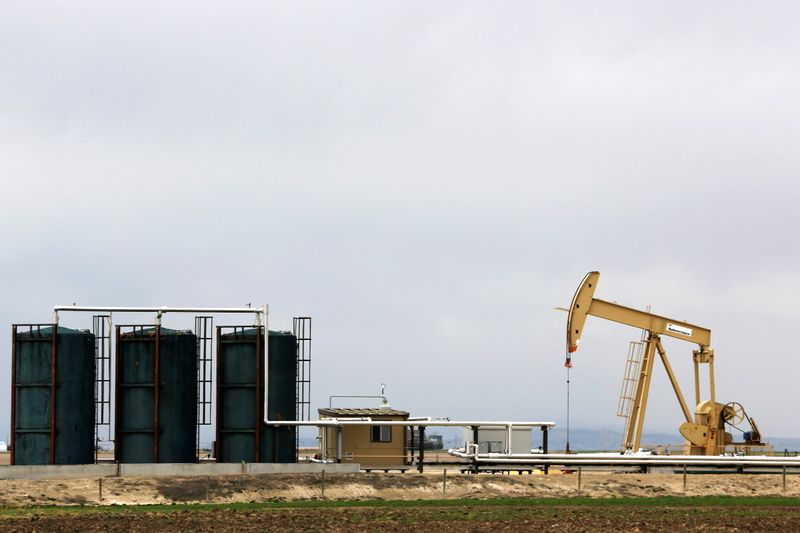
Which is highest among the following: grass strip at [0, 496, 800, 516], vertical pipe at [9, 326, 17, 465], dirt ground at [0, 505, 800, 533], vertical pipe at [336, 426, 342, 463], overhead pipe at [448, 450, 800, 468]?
vertical pipe at [9, 326, 17, 465]

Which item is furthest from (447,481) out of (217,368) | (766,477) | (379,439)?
(766,477)

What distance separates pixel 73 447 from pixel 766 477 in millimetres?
26123

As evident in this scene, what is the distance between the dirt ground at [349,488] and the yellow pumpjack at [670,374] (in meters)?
10.8

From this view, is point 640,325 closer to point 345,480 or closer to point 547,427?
→ point 547,427

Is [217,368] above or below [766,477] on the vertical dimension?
above

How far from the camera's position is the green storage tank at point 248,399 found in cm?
4909

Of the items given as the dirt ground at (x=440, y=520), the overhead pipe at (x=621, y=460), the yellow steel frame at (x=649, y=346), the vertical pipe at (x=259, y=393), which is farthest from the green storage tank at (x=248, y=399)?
the yellow steel frame at (x=649, y=346)

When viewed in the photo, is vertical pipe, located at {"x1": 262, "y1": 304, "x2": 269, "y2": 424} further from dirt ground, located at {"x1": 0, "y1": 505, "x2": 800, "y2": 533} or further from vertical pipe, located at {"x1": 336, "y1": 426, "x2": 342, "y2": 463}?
dirt ground, located at {"x1": 0, "y1": 505, "x2": 800, "y2": 533}

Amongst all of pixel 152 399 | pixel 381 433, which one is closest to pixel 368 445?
pixel 381 433

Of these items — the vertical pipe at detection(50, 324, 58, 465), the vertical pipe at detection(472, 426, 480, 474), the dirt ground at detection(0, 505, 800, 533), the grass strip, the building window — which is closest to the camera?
the dirt ground at detection(0, 505, 800, 533)

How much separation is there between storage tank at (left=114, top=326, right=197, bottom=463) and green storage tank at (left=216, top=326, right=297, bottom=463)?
4.69 ft

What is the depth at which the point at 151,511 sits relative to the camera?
39.4m

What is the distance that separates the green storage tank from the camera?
4909 centimetres

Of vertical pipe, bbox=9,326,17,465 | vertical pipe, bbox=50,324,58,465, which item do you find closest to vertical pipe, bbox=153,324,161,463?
vertical pipe, bbox=50,324,58,465
